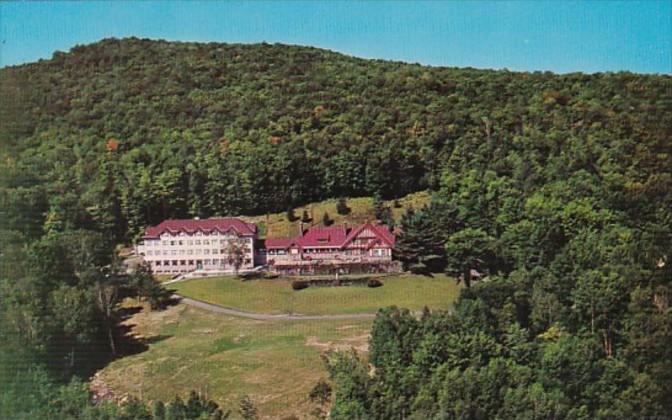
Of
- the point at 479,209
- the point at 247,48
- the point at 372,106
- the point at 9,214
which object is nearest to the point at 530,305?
the point at 479,209

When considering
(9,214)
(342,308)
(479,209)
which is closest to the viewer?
(9,214)

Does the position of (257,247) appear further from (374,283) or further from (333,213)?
(374,283)

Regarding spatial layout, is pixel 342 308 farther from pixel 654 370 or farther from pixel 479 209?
pixel 654 370

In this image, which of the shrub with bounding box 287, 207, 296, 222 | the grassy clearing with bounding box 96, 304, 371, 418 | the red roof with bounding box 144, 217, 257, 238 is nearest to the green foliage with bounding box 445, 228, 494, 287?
the grassy clearing with bounding box 96, 304, 371, 418

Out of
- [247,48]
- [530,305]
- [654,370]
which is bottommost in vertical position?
[654,370]

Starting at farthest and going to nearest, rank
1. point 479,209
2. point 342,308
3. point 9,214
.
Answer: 1. point 479,209
2. point 342,308
3. point 9,214

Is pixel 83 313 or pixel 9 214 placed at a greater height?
pixel 9 214

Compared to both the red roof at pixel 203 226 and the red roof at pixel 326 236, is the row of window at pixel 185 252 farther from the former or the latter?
the red roof at pixel 326 236

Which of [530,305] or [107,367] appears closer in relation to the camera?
[107,367]
